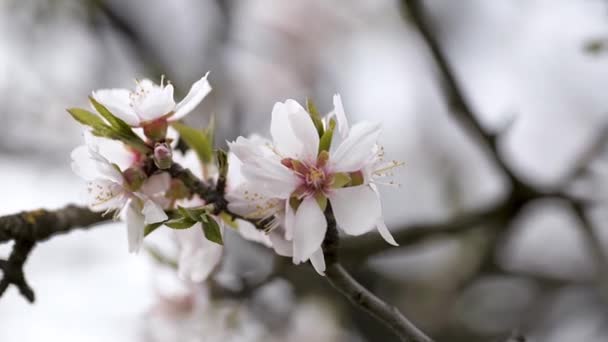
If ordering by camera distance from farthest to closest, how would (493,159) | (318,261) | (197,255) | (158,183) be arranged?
A: (493,159)
(197,255)
(158,183)
(318,261)

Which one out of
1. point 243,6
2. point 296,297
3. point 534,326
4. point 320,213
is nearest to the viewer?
point 320,213

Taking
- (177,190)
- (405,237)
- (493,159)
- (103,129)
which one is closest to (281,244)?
(177,190)

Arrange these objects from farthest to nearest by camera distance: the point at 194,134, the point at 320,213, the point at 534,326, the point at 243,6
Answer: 1. the point at 243,6
2. the point at 534,326
3. the point at 194,134
4. the point at 320,213

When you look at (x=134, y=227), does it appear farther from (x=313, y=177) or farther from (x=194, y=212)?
(x=313, y=177)

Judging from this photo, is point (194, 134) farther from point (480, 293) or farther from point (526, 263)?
point (526, 263)

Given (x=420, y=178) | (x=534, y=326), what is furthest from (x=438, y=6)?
(x=534, y=326)

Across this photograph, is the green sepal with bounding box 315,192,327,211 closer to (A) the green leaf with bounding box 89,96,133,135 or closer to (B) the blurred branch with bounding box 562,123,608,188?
(A) the green leaf with bounding box 89,96,133,135

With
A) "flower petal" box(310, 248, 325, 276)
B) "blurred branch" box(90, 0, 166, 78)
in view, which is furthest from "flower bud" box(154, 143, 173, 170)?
"blurred branch" box(90, 0, 166, 78)

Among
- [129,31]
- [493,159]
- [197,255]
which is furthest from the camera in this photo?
[129,31]
